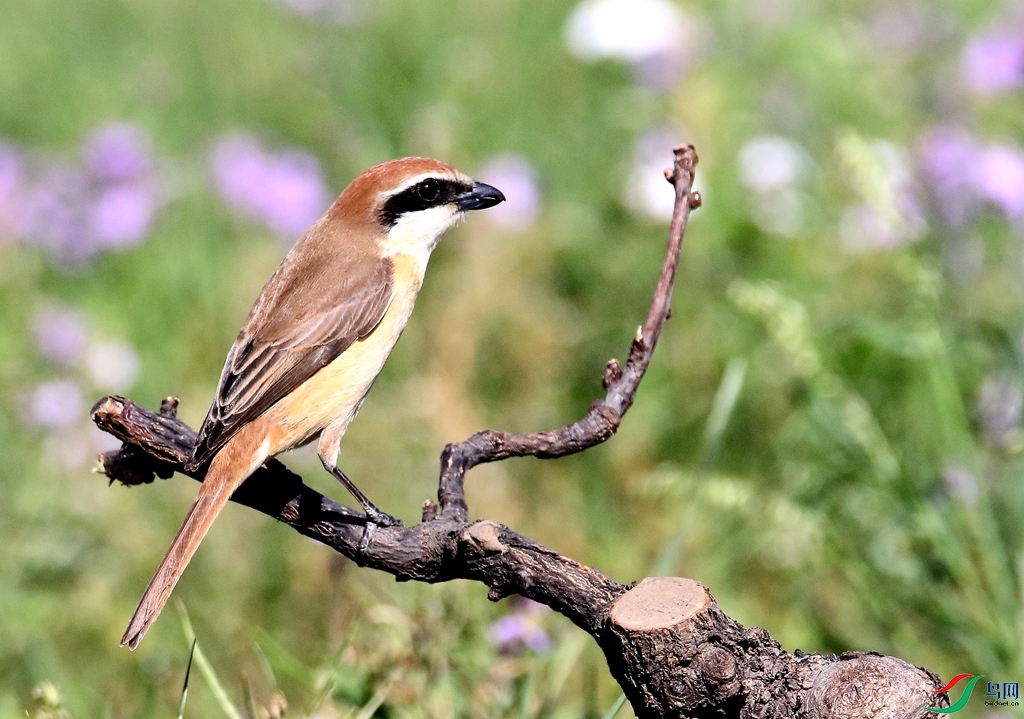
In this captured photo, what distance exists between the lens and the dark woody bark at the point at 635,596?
8.15 ft

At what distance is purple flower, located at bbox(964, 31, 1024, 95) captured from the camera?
5.67 meters

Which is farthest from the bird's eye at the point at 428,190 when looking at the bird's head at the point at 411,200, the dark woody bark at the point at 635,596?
the dark woody bark at the point at 635,596

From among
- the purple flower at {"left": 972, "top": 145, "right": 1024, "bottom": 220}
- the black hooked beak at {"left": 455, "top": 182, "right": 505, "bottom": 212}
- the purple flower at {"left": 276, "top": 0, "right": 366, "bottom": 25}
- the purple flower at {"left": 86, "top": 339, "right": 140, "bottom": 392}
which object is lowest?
the purple flower at {"left": 86, "top": 339, "right": 140, "bottom": 392}

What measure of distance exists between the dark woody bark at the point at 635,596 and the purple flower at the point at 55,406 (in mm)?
2166

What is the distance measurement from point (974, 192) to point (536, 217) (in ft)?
6.66

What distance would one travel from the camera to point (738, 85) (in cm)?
689

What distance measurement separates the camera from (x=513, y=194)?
20.2ft

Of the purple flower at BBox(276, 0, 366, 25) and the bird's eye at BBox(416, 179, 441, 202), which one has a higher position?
the purple flower at BBox(276, 0, 366, 25)

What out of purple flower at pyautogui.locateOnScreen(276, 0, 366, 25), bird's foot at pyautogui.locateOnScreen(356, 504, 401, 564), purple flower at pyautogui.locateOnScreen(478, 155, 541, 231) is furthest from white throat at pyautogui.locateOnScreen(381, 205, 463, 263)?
purple flower at pyautogui.locateOnScreen(276, 0, 366, 25)

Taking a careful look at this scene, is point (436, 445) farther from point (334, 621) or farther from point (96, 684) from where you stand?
point (96, 684)

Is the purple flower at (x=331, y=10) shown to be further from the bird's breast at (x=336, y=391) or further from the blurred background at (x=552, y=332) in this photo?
the bird's breast at (x=336, y=391)

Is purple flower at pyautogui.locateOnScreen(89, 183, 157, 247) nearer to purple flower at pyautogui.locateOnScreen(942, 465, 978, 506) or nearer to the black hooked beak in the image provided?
the black hooked beak

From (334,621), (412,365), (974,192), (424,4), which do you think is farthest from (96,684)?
(424,4)

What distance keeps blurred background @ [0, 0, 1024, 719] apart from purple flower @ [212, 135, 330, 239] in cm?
2
